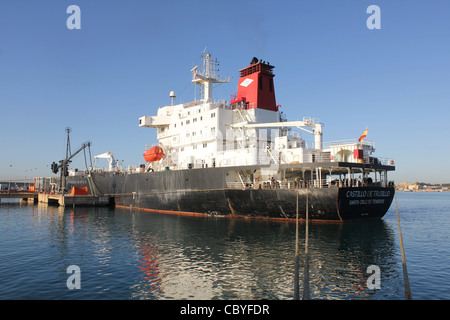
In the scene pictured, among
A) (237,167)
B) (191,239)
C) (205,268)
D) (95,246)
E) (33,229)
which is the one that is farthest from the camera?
(237,167)

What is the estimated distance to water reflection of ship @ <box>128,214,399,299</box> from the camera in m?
11.1

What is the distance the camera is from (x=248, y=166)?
27.5 meters

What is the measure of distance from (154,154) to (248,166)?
1441cm

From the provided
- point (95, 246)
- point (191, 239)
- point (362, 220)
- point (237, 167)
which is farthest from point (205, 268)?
point (362, 220)

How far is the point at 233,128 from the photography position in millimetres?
32781

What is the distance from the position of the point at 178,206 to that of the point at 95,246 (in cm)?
1558

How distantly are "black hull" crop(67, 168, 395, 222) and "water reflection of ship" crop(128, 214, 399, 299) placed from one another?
5.33 feet

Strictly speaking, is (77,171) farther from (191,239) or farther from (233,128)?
(191,239)
